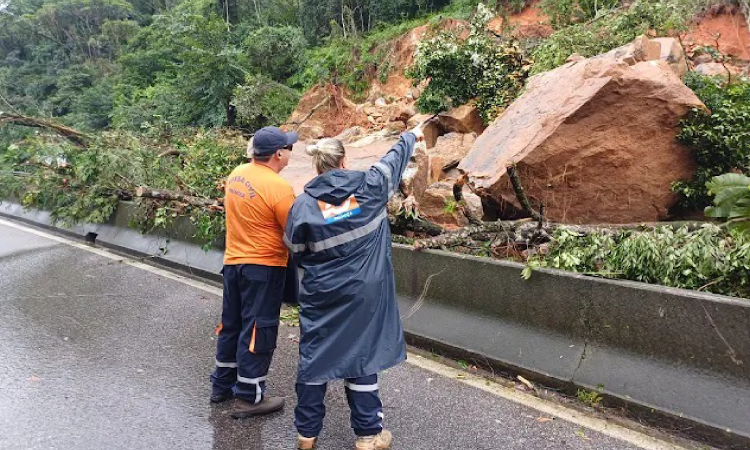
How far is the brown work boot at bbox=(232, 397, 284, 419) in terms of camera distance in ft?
12.6

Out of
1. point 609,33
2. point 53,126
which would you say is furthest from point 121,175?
point 609,33

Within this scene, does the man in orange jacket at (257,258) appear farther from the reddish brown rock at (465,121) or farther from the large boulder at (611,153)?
the reddish brown rock at (465,121)

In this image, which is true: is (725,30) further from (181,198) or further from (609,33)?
(181,198)

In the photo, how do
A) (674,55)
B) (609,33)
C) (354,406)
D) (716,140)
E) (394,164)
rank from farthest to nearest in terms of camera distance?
(609,33), (674,55), (716,140), (394,164), (354,406)

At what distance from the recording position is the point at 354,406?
3295 millimetres

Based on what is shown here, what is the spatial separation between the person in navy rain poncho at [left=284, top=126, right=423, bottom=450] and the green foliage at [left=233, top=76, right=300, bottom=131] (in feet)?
53.0

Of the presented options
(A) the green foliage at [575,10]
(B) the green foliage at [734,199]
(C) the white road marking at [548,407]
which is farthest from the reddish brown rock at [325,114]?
(B) the green foliage at [734,199]

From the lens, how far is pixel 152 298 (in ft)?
21.9

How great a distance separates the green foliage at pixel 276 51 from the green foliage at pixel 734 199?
23.3 meters

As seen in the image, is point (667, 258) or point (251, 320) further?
point (667, 258)

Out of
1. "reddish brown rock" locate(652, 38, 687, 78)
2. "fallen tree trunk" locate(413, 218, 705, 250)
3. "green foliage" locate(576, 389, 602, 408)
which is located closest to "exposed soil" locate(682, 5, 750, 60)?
"reddish brown rock" locate(652, 38, 687, 78)

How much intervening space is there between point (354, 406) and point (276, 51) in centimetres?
2461

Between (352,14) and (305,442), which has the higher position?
(352,14)

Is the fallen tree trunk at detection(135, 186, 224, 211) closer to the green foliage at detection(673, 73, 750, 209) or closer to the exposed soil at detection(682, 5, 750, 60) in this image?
the green foliage at detection(673, 73, 750, 209)
